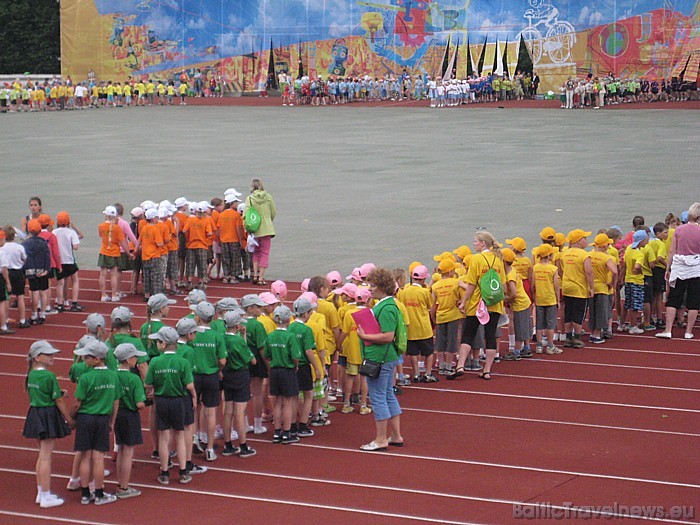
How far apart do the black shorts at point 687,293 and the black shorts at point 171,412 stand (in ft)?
24.4

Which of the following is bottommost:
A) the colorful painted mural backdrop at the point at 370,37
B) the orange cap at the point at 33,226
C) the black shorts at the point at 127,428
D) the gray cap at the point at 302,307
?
the black shorts at the point at 127,428

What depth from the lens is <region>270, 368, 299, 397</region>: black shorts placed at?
10.0m

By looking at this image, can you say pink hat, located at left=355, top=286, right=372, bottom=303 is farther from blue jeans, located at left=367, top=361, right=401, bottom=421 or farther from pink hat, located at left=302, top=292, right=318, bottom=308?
blue jeans, located at left=367, top=361, right=401, bottom=421

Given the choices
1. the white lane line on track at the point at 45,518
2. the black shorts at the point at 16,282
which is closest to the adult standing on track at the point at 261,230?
the black shorts at the point at 16,282

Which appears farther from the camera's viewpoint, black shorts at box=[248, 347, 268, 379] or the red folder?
black shorts at box=[248, 347, 268, 379]

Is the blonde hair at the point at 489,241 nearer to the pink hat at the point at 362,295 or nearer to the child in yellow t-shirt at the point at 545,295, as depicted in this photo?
the child in yellow t-shirt at the point at 545,295

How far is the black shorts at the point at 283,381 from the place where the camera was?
10047 mm

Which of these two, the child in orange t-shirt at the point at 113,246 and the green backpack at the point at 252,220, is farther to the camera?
the green backpack at the point at 252,220

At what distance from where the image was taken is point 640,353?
13539mm

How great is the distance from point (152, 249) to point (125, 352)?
287 inches

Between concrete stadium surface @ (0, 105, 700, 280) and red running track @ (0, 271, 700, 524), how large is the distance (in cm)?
648

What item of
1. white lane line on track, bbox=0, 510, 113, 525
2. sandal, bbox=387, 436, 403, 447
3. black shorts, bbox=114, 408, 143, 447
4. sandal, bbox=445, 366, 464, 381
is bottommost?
white lane line on track, bbox=0, 510, 113, 525

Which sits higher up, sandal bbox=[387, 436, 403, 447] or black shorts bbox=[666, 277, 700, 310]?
black shorts bbox=[666, 277, 700, 310]

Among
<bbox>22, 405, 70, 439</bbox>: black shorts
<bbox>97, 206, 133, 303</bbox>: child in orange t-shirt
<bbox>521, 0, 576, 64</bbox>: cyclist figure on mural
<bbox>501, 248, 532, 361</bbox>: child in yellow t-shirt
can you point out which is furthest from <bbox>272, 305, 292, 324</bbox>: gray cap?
<bbox>521, 0, 576, 64</bbox>: cyclist figure on mural
